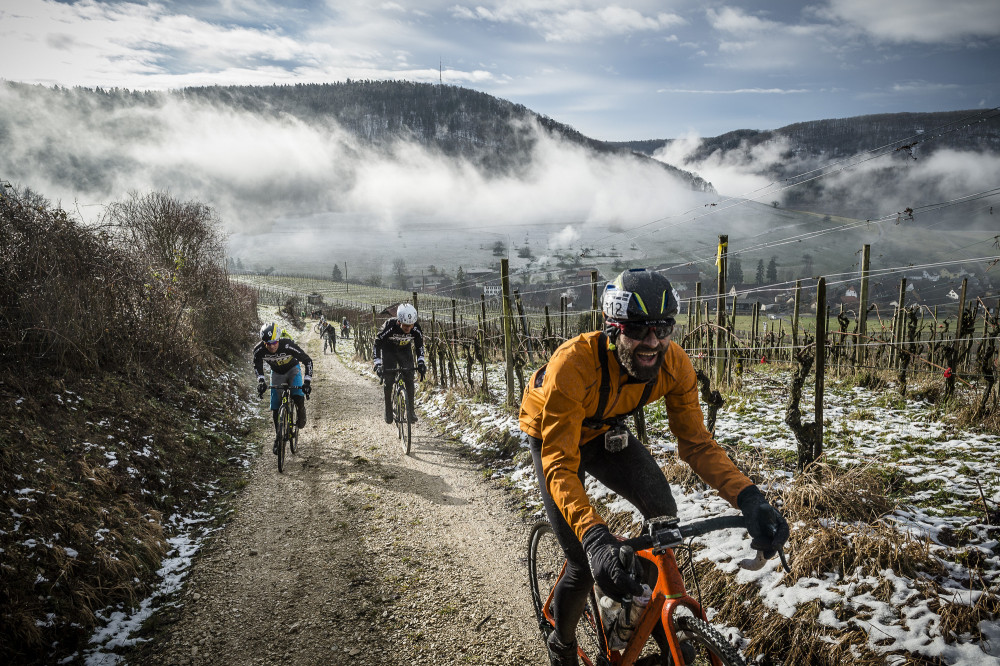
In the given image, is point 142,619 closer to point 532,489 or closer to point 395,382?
point 532,489

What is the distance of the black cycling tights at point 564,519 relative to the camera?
2.71 m

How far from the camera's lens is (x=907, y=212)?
328 inches

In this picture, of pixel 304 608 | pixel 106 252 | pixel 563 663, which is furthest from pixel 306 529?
pixel 106 252

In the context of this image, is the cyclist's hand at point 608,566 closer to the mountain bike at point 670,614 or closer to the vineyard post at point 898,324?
the mountain bike at point 670,614

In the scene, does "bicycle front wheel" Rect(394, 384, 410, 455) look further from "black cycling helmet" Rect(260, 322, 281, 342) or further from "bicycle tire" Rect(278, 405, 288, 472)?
"black cycling helmet" Rect(260, 322, 281, 342)

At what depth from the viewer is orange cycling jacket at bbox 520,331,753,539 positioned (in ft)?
7.92

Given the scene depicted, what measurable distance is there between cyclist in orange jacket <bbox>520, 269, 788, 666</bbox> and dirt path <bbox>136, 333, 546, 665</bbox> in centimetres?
133

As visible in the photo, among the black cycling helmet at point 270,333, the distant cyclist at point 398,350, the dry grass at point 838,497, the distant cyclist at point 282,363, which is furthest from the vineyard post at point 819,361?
the black cycling helmet at point 270,333

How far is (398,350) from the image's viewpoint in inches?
372

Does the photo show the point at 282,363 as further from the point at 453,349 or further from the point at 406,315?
the point at 453,349

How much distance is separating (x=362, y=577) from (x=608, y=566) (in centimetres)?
347

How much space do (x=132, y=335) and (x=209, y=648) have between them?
7702 millimetres

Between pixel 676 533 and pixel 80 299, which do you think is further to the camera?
pixel 80 299

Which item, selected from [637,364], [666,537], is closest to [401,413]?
[637,364]
